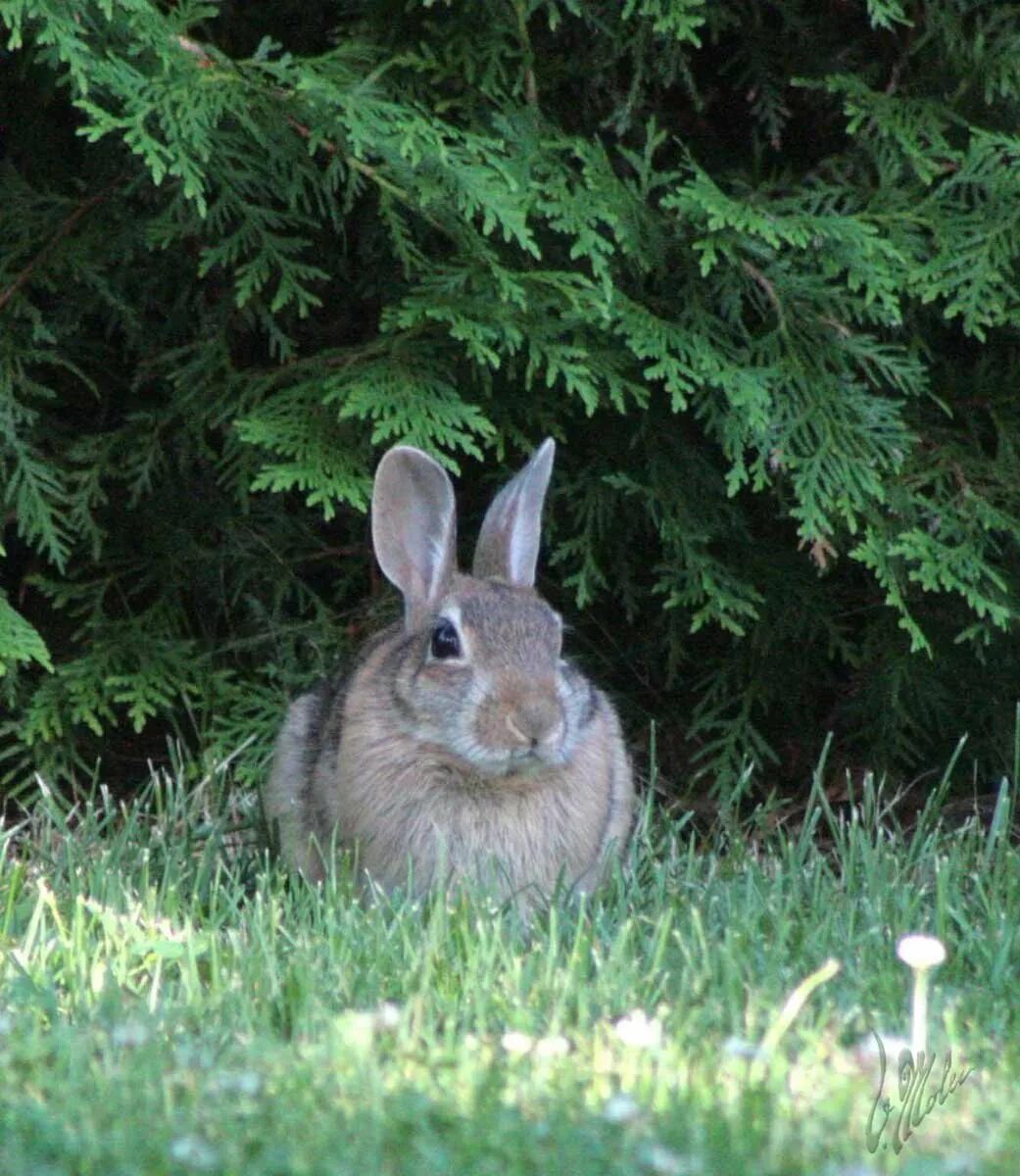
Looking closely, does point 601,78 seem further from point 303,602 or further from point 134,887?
point 134,887

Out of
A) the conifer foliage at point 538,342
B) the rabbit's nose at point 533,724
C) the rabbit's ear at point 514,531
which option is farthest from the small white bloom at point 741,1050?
the conifer foliage at point 538,342

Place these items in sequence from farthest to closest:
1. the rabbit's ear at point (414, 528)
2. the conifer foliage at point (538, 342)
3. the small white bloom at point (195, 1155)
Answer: the conifer foliage at point (538, 342), the rabbit's ear at point (414, 528), the small white bloom at point (195, 1155)

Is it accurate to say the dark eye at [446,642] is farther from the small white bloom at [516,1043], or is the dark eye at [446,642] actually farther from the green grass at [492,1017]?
the small white bloom at [516,1043]

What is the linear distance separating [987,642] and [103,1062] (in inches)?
132

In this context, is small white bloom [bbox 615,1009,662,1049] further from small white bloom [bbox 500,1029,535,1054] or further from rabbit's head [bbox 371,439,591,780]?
rabbit's head [bbox 371,439,591,780]

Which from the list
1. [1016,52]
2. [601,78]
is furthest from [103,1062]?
[1016,52]

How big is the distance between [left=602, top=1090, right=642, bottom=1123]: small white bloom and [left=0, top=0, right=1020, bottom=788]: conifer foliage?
A: 8.93ft

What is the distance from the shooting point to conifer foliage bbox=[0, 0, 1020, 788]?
5098 mm

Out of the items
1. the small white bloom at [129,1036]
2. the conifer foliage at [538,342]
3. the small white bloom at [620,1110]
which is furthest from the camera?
the conifer foliage at [538,342]

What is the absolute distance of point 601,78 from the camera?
5641 mm

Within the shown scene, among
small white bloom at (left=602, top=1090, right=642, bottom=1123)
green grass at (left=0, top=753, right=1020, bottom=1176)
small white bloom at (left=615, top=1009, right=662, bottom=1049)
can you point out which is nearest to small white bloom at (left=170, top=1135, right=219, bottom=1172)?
green grass at (left=0, top=753, right=1020, bottom=1176)

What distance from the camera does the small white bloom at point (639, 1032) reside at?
9.33 ft

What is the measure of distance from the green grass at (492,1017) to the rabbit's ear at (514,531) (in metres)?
0.85

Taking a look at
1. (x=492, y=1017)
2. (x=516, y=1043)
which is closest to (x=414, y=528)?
(x=492, y=1017)
